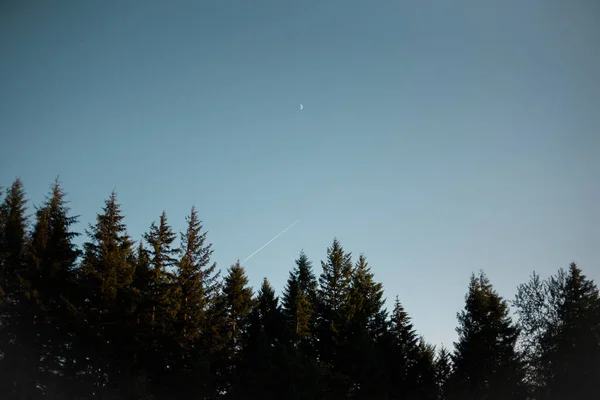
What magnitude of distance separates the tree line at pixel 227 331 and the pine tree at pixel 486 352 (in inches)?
4.1

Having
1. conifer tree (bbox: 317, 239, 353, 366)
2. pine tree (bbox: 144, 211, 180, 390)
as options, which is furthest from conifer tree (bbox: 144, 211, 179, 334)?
conifer tree (bbox: 317, 239, 353, 366)

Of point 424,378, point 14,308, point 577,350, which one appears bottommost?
point 424,378

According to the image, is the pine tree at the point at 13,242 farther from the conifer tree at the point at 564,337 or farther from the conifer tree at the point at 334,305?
the conifer tree at the point at 564,337

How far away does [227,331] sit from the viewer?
1642 inches

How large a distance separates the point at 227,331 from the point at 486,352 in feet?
73.4

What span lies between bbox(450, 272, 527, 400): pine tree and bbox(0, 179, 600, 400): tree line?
0.34 ft

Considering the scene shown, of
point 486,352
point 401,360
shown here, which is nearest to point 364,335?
point 401,360

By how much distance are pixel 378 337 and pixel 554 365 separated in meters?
15.7

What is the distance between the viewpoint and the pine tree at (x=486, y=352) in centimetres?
4050

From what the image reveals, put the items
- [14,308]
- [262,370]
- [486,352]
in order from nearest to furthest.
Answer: [14,308] < [262,370] < [486,352]

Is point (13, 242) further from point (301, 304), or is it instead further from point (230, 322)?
point (301, 304)

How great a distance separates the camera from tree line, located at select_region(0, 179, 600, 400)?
3409 cm

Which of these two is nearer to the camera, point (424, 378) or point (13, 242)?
point (13, 242)

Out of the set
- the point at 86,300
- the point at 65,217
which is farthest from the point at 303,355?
the point at 65,217
